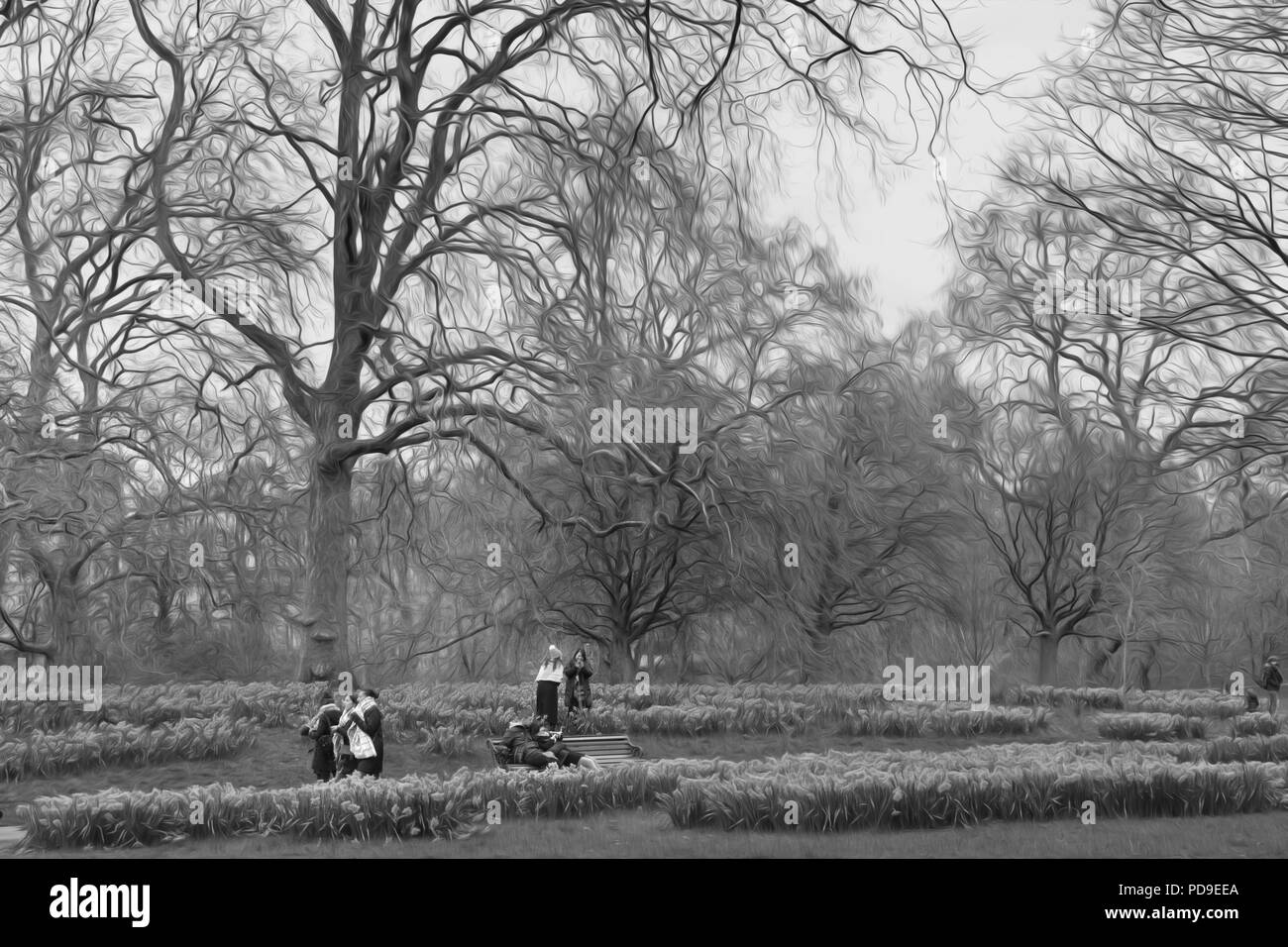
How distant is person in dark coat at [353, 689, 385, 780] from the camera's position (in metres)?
13.0

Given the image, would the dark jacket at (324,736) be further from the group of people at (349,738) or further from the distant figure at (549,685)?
the distant figure at (549,685)

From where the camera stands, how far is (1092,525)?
33938mm

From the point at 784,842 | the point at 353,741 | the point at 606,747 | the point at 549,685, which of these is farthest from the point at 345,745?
the point at 784,842

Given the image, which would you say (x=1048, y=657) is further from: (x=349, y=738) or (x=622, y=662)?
(x=349, y=738)

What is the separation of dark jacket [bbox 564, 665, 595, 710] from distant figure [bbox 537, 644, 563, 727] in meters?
2.35

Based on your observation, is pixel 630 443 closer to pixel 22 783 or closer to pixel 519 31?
pixel 519 31

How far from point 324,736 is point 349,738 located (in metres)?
0.46

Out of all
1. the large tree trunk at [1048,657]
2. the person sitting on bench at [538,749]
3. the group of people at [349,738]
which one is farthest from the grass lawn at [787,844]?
the large tree trunk at [1048,657]

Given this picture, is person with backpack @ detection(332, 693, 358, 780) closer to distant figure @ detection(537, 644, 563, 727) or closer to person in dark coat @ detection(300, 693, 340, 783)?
person in dark coat @ detection(300, 693, 340, 783)

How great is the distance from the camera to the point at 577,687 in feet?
62.4

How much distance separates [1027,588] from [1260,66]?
57.4 ft

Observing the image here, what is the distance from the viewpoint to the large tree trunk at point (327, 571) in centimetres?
1995

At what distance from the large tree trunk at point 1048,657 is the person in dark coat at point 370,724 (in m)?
22.9

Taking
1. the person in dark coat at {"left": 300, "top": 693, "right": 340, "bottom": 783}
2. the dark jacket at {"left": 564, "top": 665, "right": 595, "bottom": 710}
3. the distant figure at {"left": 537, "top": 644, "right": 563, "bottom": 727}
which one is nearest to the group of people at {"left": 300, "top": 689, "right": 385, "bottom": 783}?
the person in dark coat at {"left": 300, "top": 693, "right": 340, "bottom": 783}
